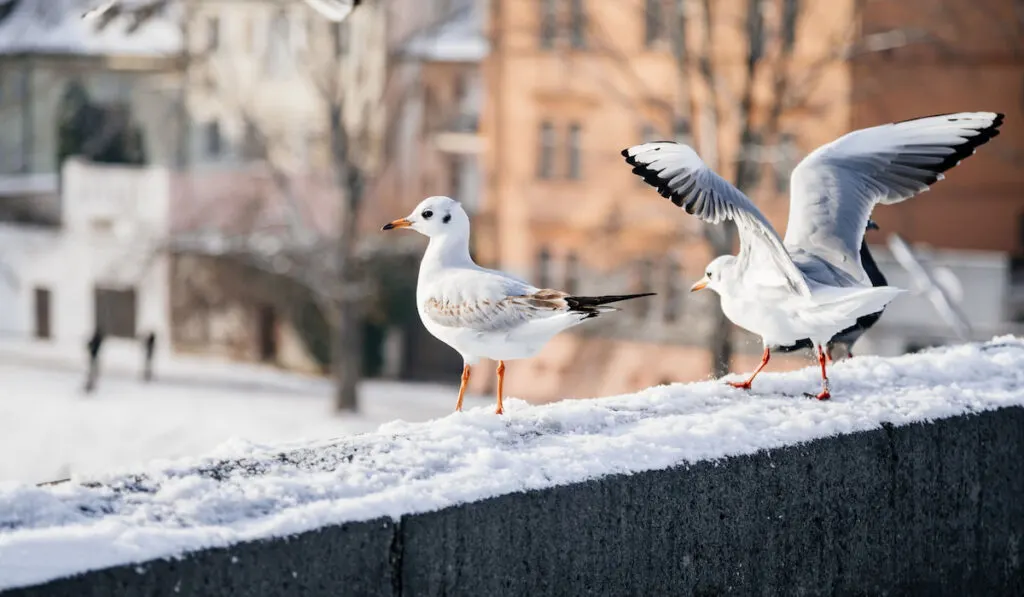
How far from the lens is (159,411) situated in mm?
27406

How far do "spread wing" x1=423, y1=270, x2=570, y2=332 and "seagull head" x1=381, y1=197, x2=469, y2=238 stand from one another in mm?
123

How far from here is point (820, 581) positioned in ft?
13.2

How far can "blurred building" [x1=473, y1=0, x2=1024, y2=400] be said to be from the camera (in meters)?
27.3

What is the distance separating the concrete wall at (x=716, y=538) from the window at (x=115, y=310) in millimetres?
32988

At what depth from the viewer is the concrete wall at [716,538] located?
9.79 feet

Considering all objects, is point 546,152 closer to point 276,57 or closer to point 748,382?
point 276,57

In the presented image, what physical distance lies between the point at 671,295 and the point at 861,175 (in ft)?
80.6

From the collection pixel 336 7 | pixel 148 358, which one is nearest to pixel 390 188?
pixel 148 358

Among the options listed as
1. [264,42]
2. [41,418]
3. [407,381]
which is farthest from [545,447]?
[264,42]

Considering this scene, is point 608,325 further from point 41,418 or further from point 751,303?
point 751,303

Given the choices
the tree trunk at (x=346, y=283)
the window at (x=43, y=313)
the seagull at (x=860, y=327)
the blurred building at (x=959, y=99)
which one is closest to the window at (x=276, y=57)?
the window at (x=43, y=313)

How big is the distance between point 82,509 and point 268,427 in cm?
2303

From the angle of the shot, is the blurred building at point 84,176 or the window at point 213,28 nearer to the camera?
the blurred building at point 84,176

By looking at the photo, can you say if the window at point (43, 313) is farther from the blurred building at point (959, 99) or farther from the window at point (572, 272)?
the blurred building at point (959, 99)
